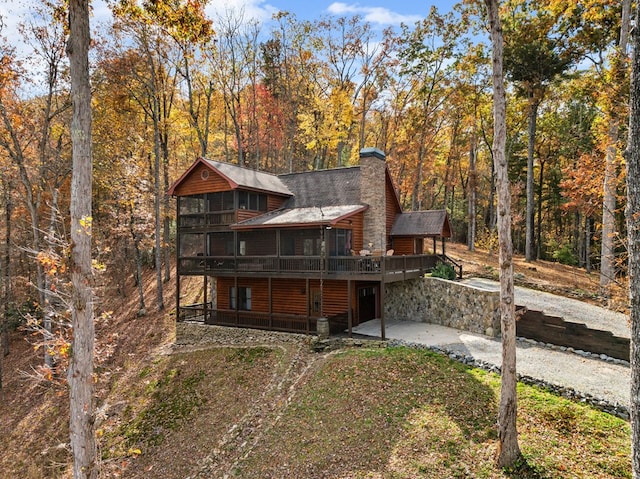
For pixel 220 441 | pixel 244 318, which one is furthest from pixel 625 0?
pixel 220 441

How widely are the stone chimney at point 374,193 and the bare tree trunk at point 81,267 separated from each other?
12.8 m

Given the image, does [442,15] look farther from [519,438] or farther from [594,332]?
[519,438]

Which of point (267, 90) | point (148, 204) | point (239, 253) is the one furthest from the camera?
point (267, 90)

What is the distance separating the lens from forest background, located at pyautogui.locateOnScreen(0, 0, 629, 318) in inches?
711

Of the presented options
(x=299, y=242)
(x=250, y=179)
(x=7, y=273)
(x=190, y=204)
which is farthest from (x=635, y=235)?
(x=7, y=273)

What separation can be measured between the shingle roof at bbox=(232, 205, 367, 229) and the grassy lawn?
18.1ft

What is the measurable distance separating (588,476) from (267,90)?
32.2 meters

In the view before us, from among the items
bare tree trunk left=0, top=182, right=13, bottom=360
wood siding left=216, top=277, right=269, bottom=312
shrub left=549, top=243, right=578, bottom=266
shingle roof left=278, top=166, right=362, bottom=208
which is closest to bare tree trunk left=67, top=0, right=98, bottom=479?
wood siding left=216, top=277, right=269, bottom=312

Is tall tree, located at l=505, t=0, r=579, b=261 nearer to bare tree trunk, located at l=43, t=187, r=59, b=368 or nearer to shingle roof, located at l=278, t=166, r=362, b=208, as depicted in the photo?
shingle roof, located at l=278, t=166, r=362, b=208

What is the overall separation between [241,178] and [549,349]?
15.5 m

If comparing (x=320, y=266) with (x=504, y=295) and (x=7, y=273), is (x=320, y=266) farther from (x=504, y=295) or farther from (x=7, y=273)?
(x=7, y=273)

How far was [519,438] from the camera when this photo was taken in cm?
853

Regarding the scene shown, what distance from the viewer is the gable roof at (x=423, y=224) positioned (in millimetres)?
19375

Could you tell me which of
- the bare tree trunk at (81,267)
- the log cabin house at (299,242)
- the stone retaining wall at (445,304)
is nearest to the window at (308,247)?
the log cabin house at (299,242)
